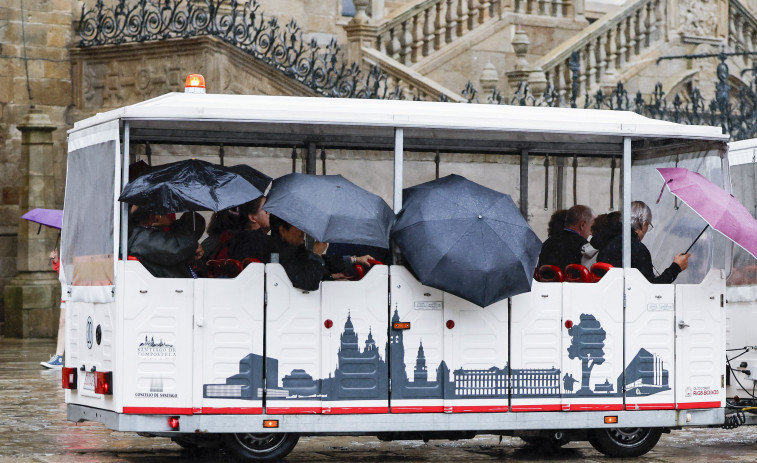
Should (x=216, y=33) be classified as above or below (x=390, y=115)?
above

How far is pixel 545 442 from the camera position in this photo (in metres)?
11.8

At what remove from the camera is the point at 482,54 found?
1133 inches

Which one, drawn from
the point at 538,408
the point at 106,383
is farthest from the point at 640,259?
the point at 106,383

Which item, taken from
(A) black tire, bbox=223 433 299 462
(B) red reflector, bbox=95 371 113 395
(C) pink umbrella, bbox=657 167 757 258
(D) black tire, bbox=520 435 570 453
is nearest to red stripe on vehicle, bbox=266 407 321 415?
(A) black tire, bbox=223 433 299 462

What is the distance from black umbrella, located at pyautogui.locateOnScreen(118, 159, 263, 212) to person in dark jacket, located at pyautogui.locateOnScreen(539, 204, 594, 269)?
2.46 metres

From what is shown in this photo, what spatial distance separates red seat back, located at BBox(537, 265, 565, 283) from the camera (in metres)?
10.9

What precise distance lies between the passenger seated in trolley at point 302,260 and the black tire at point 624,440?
86.6 inches

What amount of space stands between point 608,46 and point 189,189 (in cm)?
2075

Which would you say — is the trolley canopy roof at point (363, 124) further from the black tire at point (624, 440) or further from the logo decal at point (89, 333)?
the black tire at point (624, 440)

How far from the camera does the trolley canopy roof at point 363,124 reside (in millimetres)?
9922

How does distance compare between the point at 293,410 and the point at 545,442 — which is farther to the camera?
the point at 545,442

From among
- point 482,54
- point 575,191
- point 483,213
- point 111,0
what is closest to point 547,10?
point 482,54

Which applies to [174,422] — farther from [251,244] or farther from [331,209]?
[331,209]

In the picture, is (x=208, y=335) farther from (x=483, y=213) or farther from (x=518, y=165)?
(x=518, y=165)
